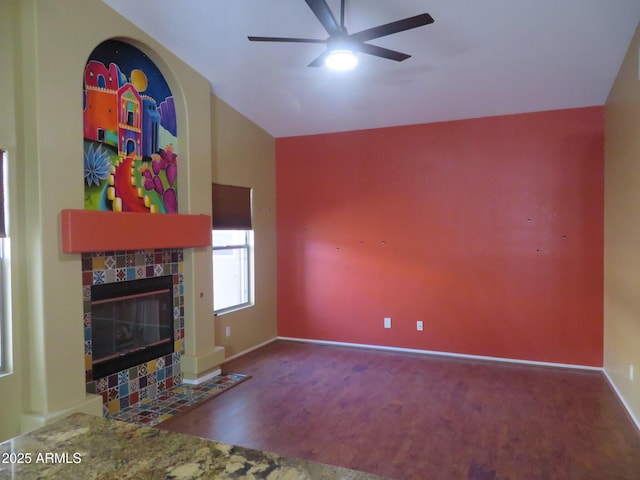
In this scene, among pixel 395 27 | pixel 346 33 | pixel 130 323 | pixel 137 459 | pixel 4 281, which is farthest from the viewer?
pixel 130 323

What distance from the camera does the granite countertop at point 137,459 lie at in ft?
3.16

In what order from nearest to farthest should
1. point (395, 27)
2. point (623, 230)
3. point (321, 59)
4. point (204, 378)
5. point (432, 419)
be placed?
point (395, 27) < point (321, 59) < point (432, 419) < point (623, 230) < point (204, 378)

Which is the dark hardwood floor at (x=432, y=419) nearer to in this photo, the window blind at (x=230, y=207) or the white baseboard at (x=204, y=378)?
the white baseboard at (x=204, y=378)

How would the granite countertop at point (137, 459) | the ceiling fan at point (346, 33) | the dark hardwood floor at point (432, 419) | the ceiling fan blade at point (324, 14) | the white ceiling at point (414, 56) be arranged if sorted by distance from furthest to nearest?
the white ceiling at point (414, 56)
the dark hardwood floor at point (432, 419)
the ceiling fan at point (346, 33)
the ceiling fan blade at point (324, 14)
the granite countertop at point (137, 459)

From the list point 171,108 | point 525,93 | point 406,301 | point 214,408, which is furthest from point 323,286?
point 525,93

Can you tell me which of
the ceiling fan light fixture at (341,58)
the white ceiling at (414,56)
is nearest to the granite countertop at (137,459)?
the ceiling fan light fixture at (341,58)

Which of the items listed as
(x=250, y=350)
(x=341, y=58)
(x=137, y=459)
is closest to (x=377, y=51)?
(x=341, y=58)

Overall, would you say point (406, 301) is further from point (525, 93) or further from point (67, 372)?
point (67, 372)

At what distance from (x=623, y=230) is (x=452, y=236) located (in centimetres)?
169

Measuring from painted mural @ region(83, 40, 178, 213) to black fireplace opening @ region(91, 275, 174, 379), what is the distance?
68 centimetres

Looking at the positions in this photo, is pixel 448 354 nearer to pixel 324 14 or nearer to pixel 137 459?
pixel 324 14

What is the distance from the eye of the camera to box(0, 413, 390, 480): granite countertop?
964mm

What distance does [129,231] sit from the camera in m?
3.35

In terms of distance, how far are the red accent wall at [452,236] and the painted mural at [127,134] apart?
206 centimetres
